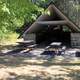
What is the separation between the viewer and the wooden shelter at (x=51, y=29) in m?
19.9

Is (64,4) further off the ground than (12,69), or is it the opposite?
(64,4)

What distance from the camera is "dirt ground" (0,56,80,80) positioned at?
11.0 m

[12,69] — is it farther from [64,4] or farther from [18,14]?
[64,4]

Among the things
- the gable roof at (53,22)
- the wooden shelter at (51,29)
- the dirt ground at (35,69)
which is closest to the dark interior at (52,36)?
the wooden shelter at (51,29)

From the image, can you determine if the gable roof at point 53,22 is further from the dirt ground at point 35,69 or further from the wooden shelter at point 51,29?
the dirt ground at point 35,69

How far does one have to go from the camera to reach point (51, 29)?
80.5 feet

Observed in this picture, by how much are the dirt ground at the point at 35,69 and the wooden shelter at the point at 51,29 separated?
15.7ft

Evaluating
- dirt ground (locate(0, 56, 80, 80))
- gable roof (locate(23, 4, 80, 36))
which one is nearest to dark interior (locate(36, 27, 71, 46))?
gable roof (locate(23, 4, 80, 36))

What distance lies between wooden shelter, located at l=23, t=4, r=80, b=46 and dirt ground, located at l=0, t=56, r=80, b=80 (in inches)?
188

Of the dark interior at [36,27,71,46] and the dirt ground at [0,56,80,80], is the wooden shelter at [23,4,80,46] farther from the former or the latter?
the dirt ground at [0,56,80,80]

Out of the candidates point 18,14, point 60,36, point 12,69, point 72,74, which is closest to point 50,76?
point 72,74

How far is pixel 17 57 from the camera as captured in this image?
1591 centimetres

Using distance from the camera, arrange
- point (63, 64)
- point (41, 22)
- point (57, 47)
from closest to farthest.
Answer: point (63, 64)
point (57, 47)
point (41, 22)

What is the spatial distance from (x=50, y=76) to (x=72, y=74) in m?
0.98
